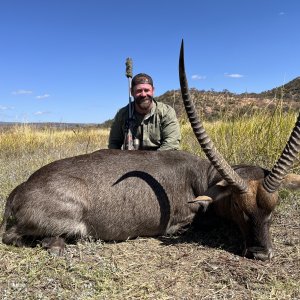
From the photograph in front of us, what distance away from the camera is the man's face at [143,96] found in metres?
6.48

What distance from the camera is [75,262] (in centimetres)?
383

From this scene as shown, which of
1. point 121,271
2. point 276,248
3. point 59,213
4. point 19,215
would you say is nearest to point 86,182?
point 59,213

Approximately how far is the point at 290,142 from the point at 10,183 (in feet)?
15.4

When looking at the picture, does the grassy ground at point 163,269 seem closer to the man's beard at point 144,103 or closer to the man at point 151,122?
the man at point 151,122

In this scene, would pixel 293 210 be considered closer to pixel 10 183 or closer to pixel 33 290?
pixel 33 290

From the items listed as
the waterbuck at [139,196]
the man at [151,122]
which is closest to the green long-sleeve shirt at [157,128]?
the man at [151,122]

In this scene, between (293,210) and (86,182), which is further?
(293,210)

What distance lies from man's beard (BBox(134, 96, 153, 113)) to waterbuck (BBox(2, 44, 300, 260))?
179 cm

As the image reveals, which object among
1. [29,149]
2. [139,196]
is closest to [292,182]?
[139,196]

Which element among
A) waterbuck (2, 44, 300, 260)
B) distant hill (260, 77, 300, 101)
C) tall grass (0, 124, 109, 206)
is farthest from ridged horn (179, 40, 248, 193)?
tall grass (0, 124, 109, 206)

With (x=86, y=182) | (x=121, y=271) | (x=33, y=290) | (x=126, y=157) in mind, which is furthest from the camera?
(x=126, y=157)

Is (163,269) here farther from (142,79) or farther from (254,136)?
(254,136)

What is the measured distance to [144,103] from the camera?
21.3ft

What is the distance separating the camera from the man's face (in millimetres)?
6484
